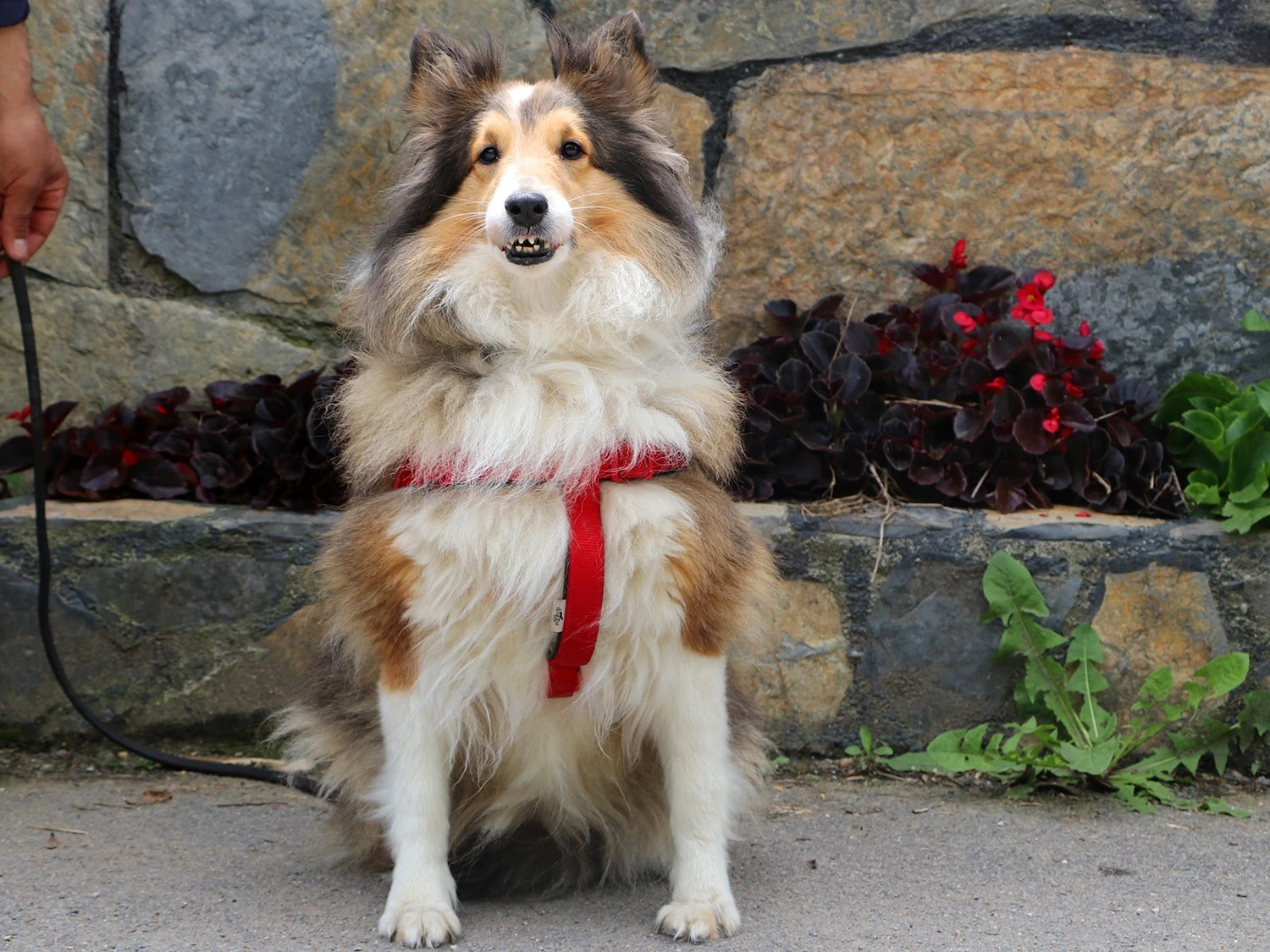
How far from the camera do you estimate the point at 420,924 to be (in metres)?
2.54

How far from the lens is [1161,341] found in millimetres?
4238

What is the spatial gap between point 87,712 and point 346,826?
0.92 meters

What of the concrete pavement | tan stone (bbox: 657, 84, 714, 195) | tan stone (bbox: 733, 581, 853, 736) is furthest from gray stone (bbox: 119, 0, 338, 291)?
tan stone (bbox: 733, 581, 853, 736)

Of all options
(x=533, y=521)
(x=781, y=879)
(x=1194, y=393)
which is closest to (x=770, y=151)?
(x=1194, y=393)

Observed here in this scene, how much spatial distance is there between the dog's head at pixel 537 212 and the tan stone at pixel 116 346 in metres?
1.53

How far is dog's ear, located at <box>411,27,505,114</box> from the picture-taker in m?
2.87

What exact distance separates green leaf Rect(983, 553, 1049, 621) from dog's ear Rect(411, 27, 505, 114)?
1.84 metres

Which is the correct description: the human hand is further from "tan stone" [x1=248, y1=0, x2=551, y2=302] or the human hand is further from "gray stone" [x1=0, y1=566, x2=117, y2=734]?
"tan stone" [x1=248, y1=0, x2=551, y2=302]

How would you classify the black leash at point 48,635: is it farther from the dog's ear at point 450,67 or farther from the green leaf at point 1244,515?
the green leaf at point 1244,515

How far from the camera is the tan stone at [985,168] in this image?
415 cm

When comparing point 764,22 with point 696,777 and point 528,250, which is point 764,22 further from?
point 696,777

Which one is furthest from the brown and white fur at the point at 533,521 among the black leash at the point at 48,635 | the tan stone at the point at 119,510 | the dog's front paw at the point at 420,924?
the tan stone at the point at 119,510

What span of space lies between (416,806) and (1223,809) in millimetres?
2110

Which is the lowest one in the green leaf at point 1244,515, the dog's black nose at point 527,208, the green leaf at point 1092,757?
the green leaf at point 1092,757
